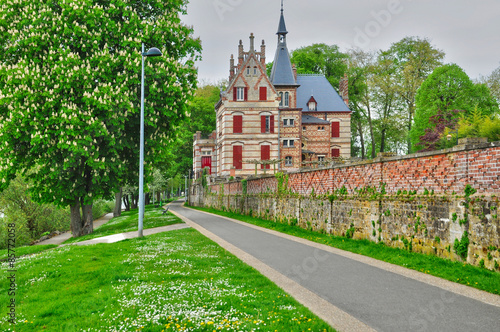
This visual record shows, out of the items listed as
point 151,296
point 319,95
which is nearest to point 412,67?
point 319,95

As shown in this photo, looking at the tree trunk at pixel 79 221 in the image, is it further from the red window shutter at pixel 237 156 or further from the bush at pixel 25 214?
the red window shutter at pixel 237 156

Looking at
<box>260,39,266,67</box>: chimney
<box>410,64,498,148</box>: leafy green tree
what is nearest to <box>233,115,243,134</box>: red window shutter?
<box>260,39,266,67</box>: chimney

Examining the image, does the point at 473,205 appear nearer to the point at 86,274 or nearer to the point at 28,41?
the point at 86,274

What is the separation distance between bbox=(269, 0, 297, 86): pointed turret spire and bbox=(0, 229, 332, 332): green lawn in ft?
134

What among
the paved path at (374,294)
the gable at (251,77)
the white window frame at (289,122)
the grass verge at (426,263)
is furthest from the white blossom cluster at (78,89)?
the white window frame at (289,122)

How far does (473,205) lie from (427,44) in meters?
50.3

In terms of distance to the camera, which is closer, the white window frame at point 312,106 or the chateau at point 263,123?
the chateau at point 263,123

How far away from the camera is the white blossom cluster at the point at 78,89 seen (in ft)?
54.7

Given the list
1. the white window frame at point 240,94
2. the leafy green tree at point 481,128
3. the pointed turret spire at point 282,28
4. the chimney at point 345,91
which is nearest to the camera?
A: the leafy green tree at point 481,128

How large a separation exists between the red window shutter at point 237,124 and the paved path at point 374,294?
118ft

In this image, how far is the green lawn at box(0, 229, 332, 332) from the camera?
5.79 m

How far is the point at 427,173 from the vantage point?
11.5 m

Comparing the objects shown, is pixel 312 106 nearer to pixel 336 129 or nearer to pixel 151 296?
pixel 336 129

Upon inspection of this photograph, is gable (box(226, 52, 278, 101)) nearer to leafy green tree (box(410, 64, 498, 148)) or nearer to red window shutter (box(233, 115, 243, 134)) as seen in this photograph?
red window shutter (box(233, 115, 243, 134))
